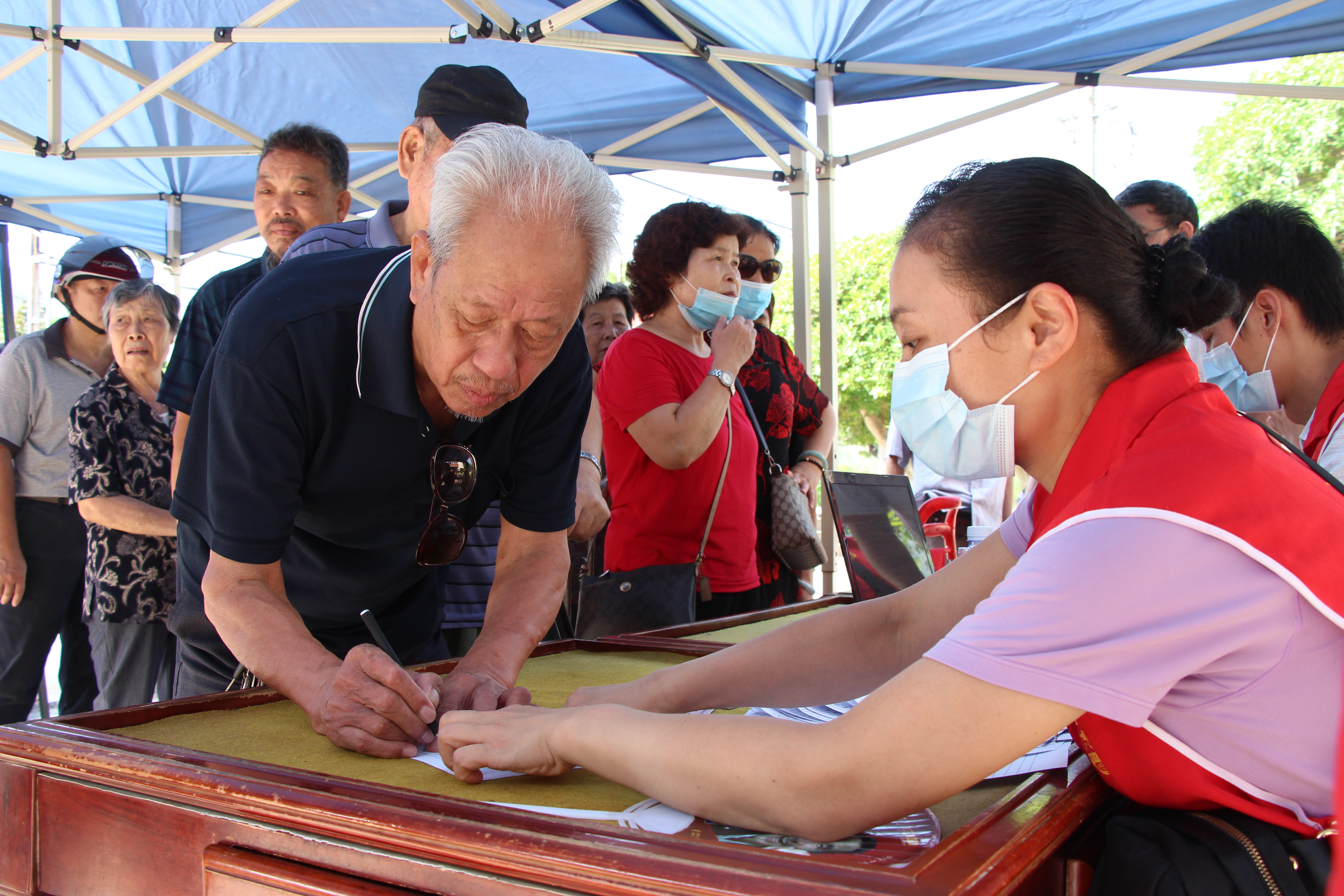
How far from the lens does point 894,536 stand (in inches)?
103

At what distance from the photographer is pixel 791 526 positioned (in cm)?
312

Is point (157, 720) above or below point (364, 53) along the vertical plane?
below

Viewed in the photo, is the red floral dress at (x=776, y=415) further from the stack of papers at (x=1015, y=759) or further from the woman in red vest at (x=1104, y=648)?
the woman in red vest at (x=1104, y=648)

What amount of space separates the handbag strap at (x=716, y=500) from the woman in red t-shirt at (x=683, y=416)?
0.01 metres

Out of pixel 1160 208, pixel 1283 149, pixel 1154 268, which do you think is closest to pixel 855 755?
pixel 1154 268

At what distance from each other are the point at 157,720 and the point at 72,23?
5.20m

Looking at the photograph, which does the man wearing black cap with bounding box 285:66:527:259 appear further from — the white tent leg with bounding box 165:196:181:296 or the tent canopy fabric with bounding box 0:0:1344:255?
the white tent leg with bounding box 165:196:181:296

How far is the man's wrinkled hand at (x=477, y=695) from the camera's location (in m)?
1.28

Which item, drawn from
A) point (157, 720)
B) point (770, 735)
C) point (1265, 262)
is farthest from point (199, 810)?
point (1265, 262)

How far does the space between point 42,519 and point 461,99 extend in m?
2.43

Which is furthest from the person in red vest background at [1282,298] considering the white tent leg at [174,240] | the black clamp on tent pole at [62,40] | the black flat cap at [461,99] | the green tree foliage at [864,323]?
the green tree foliage at [864,323]

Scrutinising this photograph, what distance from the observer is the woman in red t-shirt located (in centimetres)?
280

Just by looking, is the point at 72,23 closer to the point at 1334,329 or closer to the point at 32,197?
the point at 32,197

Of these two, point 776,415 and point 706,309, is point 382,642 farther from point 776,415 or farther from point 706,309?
point 776,415
